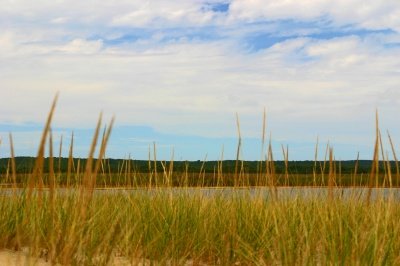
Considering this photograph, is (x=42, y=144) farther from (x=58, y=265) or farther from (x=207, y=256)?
(x=207, y=256)

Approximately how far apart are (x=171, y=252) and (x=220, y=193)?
164cm

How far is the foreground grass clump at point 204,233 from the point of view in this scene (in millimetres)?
2775

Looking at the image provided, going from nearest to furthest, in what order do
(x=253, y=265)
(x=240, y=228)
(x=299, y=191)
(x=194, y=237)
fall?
(x=253, y=265)
(x=194, y=237)
(x=240, y=228)
(x=299, y=191)

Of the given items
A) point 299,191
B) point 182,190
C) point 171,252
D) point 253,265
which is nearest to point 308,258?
point 253,265

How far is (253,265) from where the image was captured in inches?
128

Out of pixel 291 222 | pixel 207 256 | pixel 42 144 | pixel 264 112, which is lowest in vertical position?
pixel 207 256

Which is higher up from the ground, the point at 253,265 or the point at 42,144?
Result: the point at 42,144

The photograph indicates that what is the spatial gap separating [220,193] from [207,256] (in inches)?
53.8

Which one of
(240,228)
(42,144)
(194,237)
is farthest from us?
(240,228)

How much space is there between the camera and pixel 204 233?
12.0ft

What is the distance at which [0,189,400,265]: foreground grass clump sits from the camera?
9.11 ft

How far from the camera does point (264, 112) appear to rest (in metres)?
3.58

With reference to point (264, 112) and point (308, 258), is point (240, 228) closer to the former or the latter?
point (264, 112)

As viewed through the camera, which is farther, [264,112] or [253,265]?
[264,112]
